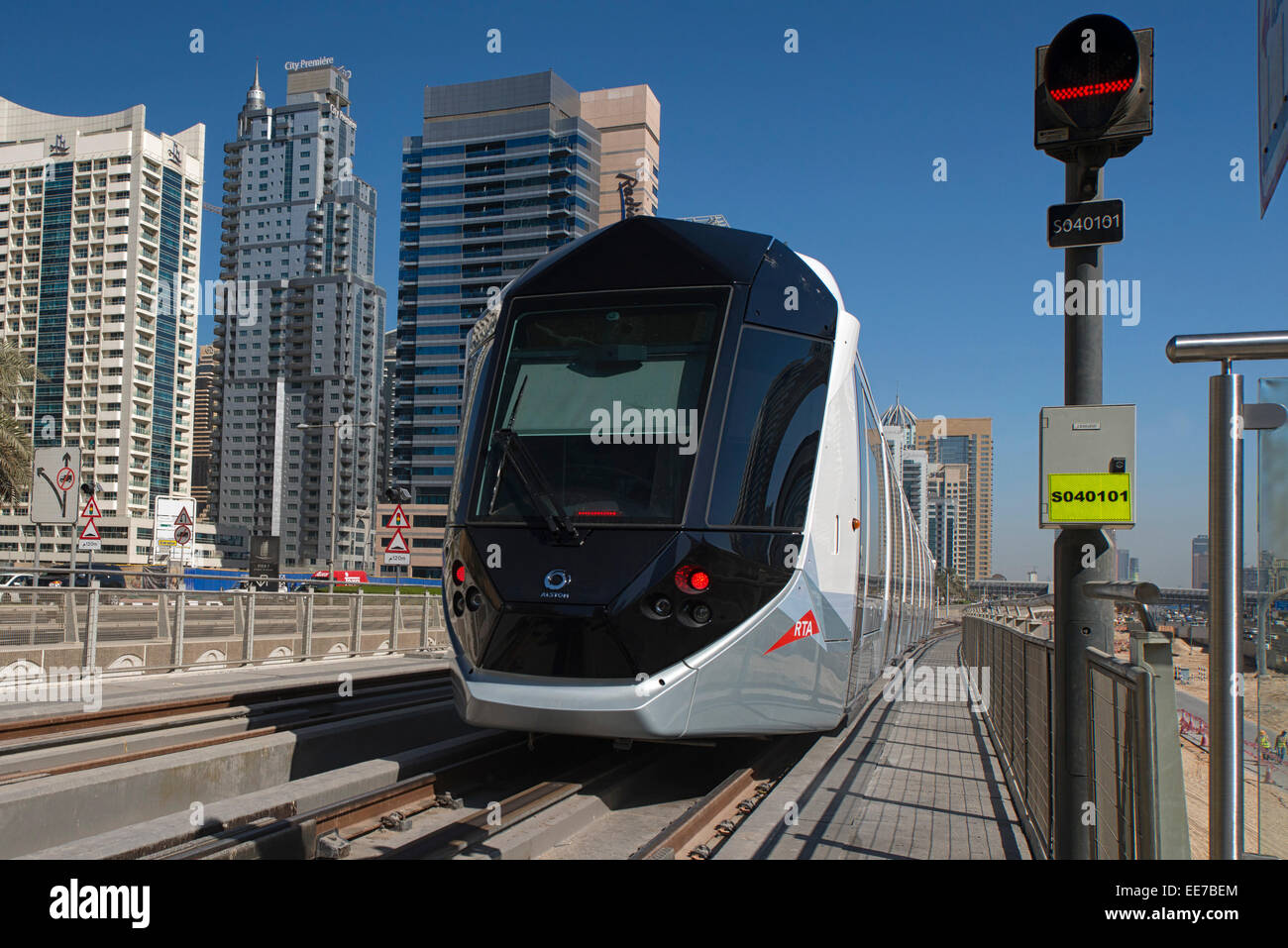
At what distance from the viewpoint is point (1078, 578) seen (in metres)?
4.22

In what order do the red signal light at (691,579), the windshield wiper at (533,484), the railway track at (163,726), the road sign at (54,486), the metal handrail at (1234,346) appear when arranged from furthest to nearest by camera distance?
the road sign at (54,486), the railway track at (163,726), the windshield wiper at (533,484), the red signal light at (691,579), the metal handrail at (1234,346)

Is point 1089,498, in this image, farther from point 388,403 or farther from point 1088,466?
point 388,403

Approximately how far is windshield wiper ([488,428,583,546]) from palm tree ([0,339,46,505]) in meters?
23.3

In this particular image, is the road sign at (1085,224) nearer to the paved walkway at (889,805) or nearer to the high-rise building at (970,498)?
the paved walkway at (889,805)

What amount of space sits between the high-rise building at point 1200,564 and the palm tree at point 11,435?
28088 millimetres

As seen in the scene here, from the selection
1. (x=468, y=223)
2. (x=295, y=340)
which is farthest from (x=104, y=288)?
(x=468, y=223)

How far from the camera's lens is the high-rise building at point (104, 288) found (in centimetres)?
13800

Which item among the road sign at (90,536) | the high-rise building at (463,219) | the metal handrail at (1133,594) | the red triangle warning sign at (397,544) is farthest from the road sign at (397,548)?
the high-rise building at (463,219)

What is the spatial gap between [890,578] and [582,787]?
5890 millimetres

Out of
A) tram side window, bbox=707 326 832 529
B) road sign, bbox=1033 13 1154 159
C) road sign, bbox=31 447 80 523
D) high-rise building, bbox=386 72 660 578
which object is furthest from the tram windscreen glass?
high-rise building, bbox=386 72 660 578

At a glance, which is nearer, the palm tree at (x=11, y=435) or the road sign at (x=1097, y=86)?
the road sign at (x=1097, y=86)

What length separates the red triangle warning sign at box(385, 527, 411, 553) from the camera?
73.0 ft

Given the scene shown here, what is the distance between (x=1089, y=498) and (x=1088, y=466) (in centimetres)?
13
